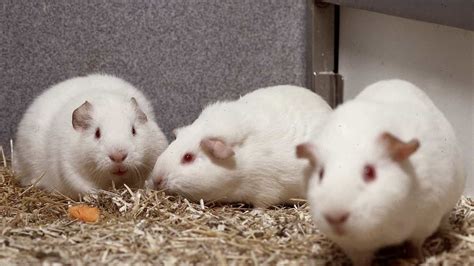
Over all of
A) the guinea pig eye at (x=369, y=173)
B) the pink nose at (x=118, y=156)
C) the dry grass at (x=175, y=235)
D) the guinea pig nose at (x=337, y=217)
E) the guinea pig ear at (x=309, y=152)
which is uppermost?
the guinea pig ear at (x=309, y=152)

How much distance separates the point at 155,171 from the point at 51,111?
96 centimetres

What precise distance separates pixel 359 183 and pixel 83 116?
83.4 inches

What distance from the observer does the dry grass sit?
3582 millimetres

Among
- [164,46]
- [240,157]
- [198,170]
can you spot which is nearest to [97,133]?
[198,170]

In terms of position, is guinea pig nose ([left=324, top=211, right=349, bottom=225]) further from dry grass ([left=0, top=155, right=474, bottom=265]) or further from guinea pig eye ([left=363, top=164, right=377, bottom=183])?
dry grass ([left=0, top=155, right=474, bottom=265])

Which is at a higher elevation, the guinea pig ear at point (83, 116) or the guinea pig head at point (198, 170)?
the guinea pig ear at point (83, 116)

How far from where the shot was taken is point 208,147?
14.5 ft

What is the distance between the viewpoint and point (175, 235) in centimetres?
395

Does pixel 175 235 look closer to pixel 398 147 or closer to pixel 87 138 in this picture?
pixel 87 138

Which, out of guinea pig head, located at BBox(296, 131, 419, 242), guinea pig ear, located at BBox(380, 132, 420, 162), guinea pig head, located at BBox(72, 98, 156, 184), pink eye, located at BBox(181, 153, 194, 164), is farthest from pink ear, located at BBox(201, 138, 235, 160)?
guinea pig ear, located at BBox(380, 132, 420, 162)

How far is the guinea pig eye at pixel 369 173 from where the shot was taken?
3.08 m

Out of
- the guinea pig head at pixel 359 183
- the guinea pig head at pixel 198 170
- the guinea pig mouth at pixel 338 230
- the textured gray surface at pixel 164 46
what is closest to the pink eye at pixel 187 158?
the guinea pig head at pixel 198 170

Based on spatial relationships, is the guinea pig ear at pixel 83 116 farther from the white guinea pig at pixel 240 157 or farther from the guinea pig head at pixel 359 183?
the guinea pig head at pixel 359 183

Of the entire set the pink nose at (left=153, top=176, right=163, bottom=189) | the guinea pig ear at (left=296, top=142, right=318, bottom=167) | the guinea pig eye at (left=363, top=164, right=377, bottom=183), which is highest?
the guinea pig ear at (left=296, top=142, right=318, bottom=167)
